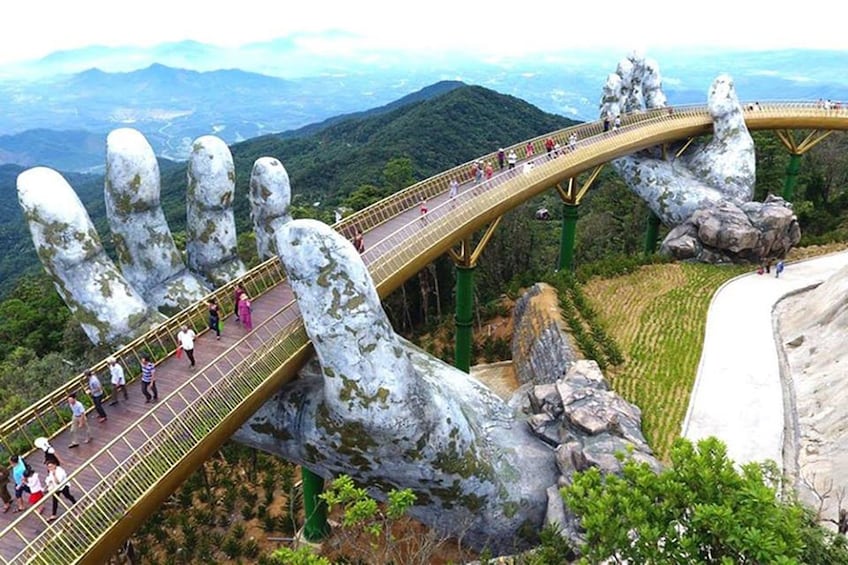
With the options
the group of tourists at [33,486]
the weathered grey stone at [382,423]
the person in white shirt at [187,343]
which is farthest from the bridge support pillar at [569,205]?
the group of tourists at [33,486]

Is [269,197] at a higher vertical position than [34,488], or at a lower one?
higher

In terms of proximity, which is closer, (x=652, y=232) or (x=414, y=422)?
(x=414, y=422)

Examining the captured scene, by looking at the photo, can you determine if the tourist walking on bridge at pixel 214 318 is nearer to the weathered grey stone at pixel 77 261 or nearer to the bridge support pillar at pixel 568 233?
the weathered grey stone at pixel 77 261

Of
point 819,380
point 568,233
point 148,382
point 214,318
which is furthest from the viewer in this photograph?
point 568,233

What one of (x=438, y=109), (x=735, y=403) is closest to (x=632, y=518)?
(x=735, y=403)

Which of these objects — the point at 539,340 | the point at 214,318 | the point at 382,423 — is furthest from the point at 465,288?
the point at 214,318

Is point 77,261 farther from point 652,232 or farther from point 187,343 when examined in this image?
point 652,232

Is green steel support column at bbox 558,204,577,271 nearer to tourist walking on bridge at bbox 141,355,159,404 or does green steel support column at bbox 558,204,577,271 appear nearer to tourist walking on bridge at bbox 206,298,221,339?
tourist walking on bridge at bbox 206,298,221,339
